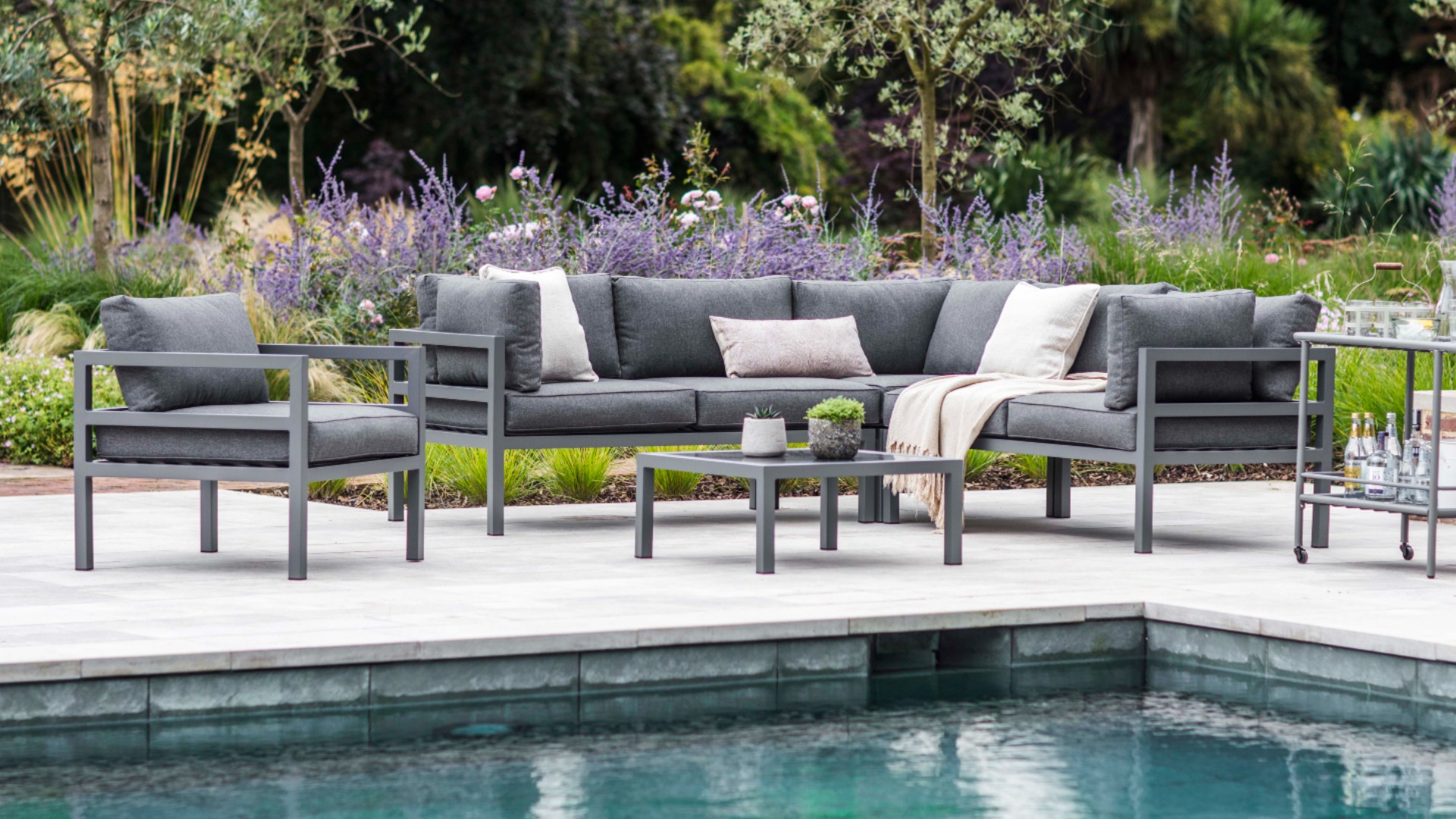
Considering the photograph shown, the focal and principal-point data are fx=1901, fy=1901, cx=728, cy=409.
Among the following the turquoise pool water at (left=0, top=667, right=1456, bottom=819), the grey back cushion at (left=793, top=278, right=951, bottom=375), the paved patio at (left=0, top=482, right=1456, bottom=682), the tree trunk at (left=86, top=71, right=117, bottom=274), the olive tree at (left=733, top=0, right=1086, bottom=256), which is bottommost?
the turquoise pool water at (left=0, top=667, right=1456, bottom=819)

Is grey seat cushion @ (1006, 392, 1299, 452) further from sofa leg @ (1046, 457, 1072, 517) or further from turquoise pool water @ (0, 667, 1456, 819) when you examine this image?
turquoise pool water @ (0, 667, 1456, 819)

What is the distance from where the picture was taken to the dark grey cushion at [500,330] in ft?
20.3

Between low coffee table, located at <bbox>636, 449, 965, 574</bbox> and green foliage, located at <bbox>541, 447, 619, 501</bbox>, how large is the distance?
153 cm

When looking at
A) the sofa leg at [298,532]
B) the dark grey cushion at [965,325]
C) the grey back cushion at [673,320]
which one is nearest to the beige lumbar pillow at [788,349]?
the grey back cushion at [673,320]

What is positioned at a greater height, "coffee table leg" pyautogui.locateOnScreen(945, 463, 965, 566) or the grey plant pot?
the grey plant pot

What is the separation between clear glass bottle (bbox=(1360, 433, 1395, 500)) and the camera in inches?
214

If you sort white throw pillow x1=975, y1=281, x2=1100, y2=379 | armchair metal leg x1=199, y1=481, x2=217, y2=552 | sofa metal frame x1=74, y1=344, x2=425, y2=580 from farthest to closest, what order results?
white throw pillow x1=975, y1=281, x2=1100, y2=379 < armchair metal leg x1=199, y1=481, x2=217, y2=552 < sofa metal frame x1=74, y1=344, x2=425, y2=580

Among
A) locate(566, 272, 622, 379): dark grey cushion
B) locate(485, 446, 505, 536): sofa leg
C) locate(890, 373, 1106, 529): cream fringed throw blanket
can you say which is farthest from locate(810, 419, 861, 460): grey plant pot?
locate(566, 272, 622, 379): dark grey cushion

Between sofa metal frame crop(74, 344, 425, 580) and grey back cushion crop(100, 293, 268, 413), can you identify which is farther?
grey back cushion crop(100, 293, 268, 413)

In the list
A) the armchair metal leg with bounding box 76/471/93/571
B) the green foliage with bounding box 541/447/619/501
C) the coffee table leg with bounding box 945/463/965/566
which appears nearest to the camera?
the armchair metal leg with bounding box 76/471/93/571

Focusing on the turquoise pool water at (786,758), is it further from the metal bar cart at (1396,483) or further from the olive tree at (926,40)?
the olive tree at (926,40)

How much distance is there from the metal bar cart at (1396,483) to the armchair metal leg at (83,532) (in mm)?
3322

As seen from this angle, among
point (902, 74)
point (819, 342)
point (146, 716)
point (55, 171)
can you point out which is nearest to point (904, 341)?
point (819, 342)

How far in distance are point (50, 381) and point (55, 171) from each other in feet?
25.9
